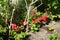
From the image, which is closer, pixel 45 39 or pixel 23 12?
pixel 45 39

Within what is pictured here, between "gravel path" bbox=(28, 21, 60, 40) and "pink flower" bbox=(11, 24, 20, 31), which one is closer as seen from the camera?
"pink flower" bbox=(11, 24, 20, 31)

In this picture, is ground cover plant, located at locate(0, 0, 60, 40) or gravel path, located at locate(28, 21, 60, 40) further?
gravel path, located at locate(28, 21, 60, 40)

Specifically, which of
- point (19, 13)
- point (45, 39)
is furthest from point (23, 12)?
point (45, 39)

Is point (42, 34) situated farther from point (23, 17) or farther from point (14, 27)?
point (14, 27)

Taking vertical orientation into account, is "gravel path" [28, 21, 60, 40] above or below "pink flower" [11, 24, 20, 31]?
below

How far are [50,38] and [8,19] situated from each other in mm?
1545

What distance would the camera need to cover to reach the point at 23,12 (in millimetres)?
7828

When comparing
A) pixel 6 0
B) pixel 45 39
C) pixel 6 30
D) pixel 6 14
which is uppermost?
pixel 6 0

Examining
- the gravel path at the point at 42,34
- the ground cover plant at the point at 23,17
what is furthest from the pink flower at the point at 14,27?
the gravel path at the point at 42,34

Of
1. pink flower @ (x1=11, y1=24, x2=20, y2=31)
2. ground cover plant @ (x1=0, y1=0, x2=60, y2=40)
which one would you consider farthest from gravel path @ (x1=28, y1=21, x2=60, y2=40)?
pink flower @ (x1=11, y1=24, x2=20, y2=31)

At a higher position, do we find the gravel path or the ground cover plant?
the ground cover plant

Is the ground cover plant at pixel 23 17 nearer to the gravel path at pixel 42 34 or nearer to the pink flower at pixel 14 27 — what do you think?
the pink flower at pixel 14 27

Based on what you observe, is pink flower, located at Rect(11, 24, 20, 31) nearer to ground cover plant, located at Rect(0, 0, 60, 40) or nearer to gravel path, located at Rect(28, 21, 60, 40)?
ground cover plant, located at Rect(0, 0, 60, 40)

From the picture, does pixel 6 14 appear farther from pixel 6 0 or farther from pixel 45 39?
pixel 45 39
